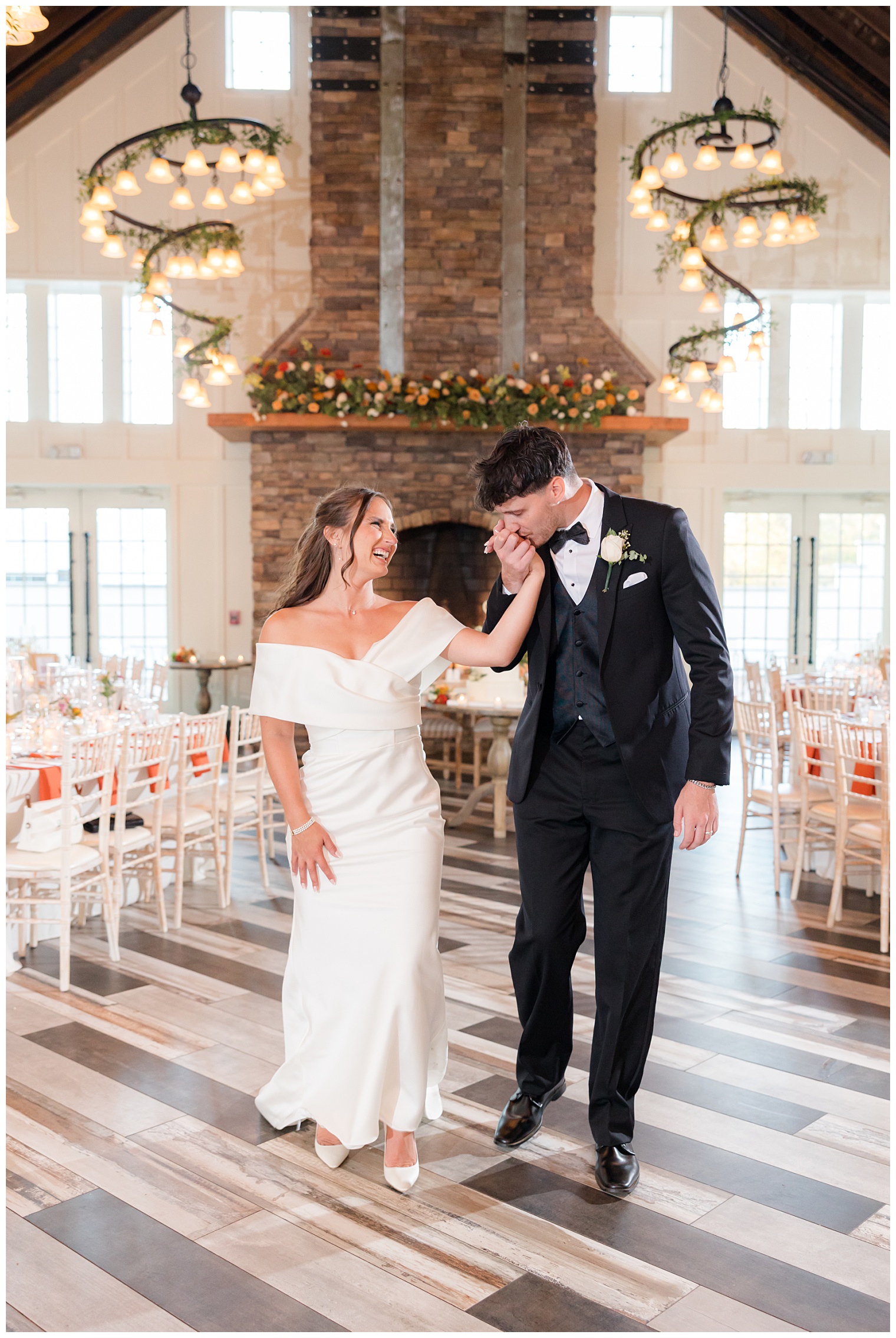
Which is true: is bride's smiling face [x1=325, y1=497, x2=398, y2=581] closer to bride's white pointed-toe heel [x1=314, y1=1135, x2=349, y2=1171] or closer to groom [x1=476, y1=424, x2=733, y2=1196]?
groom [x1=476, y1=424, x2=733, y2=1196]

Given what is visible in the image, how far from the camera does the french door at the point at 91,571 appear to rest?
38.7 ft

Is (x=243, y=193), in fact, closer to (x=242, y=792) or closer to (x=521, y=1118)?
(x=242, y=792)

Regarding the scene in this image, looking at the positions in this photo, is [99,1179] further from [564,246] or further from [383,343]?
[564,246]

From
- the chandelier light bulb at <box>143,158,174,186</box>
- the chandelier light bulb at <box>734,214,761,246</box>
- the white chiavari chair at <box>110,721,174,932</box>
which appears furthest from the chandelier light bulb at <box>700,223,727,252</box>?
the white chiavari chair at <box>110,721,174,932</box>

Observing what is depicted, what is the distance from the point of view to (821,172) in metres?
11.4

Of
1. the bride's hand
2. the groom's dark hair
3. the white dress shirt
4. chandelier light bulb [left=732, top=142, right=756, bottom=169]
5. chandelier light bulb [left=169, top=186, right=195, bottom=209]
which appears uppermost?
chandelier light bulb [left=732, top=142, right=756, bottom=169]

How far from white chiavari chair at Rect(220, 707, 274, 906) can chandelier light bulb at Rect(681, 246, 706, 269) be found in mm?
4351

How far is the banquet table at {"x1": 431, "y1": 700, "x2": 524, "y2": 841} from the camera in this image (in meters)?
6.82

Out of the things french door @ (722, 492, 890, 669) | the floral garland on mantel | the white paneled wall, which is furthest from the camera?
french door @ (722, 492, 890, 669)

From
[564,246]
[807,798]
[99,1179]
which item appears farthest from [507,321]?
[99,1179]

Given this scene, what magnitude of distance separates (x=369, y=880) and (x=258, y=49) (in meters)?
11.0

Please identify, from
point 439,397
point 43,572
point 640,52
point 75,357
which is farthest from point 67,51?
point 640,52

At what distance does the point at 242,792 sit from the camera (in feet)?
21.0

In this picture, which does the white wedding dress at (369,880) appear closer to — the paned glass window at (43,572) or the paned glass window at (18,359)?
the paned glass window at (43,572)
